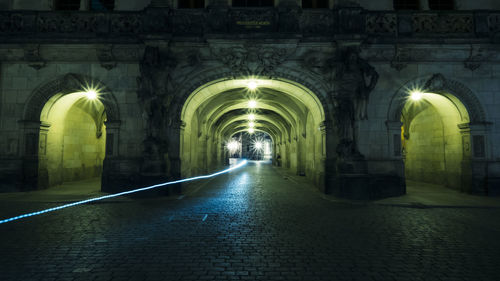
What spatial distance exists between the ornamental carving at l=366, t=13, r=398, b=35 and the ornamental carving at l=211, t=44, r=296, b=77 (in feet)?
10.4

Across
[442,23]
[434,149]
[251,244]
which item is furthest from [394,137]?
[251,244]

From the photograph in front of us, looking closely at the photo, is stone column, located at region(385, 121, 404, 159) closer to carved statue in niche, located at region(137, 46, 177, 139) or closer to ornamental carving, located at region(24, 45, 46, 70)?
carved statue in niche, located at region(137, 46, 177, 139)

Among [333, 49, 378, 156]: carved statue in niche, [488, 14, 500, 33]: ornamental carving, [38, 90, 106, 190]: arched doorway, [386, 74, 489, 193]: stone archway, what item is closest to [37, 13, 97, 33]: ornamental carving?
[38, 90, 106, 190]: arched doorway

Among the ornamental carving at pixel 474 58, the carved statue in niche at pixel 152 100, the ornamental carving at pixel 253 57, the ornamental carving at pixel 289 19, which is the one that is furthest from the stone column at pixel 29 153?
the ornamental carving at pixel 474 58

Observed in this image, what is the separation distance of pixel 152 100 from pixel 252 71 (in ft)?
13.6

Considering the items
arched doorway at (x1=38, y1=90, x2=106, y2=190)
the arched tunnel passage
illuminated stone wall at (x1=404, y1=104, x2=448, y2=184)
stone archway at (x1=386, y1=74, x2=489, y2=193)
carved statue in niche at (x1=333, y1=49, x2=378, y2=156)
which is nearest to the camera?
carved statue in niche at (x1=333, y1=49, x2=378, y2=156)

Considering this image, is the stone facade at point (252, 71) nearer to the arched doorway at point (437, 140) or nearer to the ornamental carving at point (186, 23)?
the ornamental carving at point (186, 23)

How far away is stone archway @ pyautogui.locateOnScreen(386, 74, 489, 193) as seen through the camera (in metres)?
9.41

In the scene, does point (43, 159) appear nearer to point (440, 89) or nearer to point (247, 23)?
point (247, 23)

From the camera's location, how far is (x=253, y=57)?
970 cm

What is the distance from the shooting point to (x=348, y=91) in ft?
Answer: 29.6

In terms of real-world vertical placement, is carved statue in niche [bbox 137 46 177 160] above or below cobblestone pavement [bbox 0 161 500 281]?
above

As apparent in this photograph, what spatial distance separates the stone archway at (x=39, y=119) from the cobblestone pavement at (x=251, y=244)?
3307 mm

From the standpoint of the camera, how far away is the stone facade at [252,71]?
9164 mm
